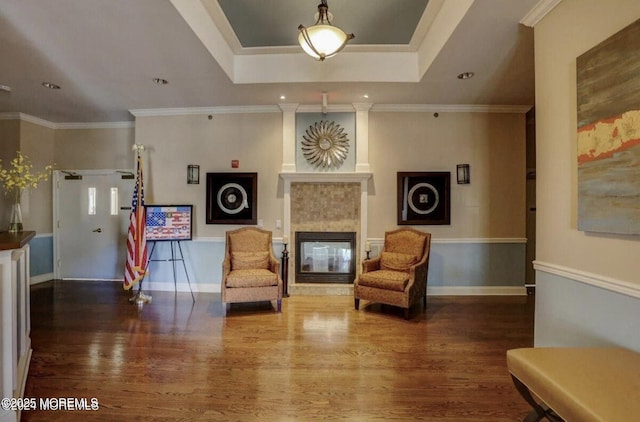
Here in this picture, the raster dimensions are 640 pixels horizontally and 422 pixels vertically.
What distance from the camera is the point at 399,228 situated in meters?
4.70

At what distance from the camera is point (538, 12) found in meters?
2.45

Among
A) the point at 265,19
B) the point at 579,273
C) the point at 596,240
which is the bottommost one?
the point at 579,273

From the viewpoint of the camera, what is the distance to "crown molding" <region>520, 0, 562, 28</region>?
2.32 metres

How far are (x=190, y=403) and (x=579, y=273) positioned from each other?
2.70 meters

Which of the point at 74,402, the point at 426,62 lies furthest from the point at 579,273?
the point at 74,402

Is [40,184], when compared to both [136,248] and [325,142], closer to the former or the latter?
[136,248]

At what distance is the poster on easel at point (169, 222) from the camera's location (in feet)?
15.0

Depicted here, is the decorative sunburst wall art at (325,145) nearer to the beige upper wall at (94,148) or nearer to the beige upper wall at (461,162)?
the beige upper wall at (461,162)

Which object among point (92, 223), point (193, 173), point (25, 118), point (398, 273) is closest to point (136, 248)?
point (193, 173)

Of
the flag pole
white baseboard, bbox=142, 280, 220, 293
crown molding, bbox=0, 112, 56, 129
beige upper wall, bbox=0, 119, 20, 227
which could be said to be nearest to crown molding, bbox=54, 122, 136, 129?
crown molding, bbox=0, 112, 56, 129

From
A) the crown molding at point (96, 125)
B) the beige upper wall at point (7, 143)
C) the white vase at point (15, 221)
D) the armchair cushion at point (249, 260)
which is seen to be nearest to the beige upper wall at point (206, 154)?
the armchair cushion at point (249, 260)

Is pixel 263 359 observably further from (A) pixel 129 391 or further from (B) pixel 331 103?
(B) pixel 331 103

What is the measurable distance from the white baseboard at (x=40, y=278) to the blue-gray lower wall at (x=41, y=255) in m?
0.03

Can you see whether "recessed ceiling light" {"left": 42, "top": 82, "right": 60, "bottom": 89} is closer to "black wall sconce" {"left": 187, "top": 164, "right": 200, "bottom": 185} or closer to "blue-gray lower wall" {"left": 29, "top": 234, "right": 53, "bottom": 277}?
"black wall sconce" {"left": 187, "top": 164, "right": 200, "bottom": 185}
